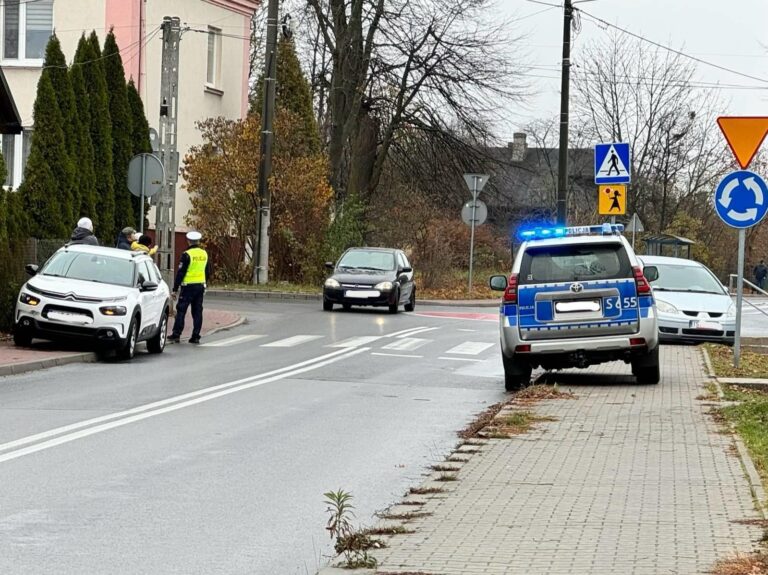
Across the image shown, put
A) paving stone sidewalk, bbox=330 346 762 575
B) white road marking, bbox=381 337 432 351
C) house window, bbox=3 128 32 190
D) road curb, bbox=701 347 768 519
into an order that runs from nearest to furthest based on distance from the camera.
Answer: paving stone sidewalk, bbox=330 346 762 575 < road curb, bbox=701 347 768 519 < white road marking, bbox=381 337 432 351 < house window, bbox=3 128 32 190

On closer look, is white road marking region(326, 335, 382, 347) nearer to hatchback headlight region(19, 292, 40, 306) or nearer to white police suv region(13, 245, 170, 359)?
white police suv region(13, 245, 170, 359)

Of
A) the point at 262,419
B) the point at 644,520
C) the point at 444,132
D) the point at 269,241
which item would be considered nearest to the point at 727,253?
the point at 444,132

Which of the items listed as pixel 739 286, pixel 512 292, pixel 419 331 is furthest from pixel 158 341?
pixel 739 286

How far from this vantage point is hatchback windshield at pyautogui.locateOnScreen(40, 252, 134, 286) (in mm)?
21281

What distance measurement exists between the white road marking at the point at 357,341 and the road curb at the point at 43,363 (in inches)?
183

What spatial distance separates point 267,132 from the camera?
38.5m

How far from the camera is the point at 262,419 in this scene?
539 inches

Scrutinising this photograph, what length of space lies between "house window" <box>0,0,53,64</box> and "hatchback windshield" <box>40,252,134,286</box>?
2033 centimetres

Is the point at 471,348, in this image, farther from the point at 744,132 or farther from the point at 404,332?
the point at 744,132

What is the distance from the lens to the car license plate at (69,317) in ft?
66.6

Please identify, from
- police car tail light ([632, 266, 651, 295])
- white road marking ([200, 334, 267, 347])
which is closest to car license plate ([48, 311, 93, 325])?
white road marking ([200, 334, 267, 347])

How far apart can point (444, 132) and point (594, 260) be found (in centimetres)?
3041

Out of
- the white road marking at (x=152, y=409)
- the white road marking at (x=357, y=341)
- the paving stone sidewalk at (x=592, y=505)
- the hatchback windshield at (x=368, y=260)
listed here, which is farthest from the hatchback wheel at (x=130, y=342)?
the hatchback windshield at (x=368, y=260)

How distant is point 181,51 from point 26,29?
15.3 feet
